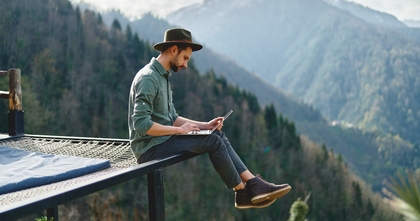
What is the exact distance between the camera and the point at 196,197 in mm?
40062

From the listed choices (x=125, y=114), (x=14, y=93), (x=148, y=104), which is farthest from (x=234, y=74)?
(x=148, y=104)

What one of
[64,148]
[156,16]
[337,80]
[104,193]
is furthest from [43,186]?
[337,80]

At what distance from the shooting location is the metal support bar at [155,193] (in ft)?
8.74

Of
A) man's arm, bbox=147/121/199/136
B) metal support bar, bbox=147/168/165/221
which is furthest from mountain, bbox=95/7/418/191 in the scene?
metal support bar, bbox=147/168/165/221

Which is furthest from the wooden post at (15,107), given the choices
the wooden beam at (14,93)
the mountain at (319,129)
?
the mountain at (319,129)

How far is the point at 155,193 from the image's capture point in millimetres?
2664

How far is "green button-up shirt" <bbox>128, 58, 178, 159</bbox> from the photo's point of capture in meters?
2.73

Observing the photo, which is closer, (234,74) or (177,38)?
(177,38)

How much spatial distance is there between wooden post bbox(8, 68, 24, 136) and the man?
1949 millimetres

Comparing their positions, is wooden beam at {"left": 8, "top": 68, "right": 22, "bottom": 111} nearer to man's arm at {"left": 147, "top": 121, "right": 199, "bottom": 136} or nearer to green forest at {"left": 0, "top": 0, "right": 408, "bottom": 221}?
man's arm at {"left": 147, "top": 121, "right": 199, "bottom": 136}

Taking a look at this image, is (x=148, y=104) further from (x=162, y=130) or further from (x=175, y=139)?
(x=175, y=139)

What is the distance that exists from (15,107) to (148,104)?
7.60ft

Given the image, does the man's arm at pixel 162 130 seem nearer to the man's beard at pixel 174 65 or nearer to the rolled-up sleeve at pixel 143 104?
the rolled-up sleeve at pixel 143 104

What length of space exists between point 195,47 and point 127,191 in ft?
109
